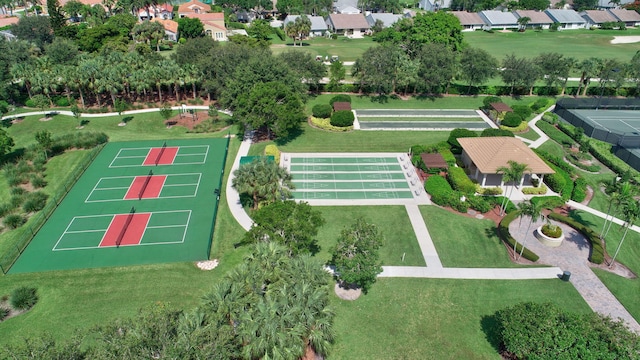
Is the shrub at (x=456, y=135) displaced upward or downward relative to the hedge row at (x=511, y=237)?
upward

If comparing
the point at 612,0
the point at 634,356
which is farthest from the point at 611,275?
the point at 612,0

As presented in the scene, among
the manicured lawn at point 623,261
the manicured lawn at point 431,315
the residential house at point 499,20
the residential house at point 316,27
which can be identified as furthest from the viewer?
the residential house at point 499,20

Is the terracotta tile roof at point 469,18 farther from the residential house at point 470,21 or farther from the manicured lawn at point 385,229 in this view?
the manicured lawn at point 385,229

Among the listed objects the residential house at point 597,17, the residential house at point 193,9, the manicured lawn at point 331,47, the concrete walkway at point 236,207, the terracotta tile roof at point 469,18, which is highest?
the residential house at point 597,17

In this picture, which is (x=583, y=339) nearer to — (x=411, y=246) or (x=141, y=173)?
(x=411, y=246)

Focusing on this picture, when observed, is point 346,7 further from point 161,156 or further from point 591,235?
point 591,235

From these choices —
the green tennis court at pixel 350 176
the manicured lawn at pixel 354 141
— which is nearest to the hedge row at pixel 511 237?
the green tennis court at pixel 350 176

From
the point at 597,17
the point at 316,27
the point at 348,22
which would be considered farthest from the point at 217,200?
the point at 597,17

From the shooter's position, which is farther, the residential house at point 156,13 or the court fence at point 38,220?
the residential house at point 156,13
